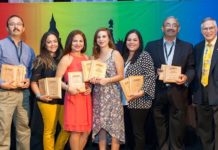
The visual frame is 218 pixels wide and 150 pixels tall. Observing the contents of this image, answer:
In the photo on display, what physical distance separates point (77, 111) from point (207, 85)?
1.75 meters

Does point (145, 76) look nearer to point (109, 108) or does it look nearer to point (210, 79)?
point (109, 108)

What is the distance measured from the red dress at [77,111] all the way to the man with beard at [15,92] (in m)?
0.66

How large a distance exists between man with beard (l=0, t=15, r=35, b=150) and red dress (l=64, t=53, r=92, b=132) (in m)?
0.66

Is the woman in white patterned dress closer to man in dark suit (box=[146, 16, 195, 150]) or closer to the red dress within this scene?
the red dress

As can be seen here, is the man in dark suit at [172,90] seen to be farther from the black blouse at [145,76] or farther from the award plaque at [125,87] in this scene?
the award plaque at [125,87]

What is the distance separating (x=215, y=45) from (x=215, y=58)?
185 millimetres

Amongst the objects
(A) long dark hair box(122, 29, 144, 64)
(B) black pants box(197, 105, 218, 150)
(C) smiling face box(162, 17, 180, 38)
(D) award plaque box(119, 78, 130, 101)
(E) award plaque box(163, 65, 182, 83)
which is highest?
(C) smiling face box(162, 17, 180, 38)

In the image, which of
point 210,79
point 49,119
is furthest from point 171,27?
point 49,119

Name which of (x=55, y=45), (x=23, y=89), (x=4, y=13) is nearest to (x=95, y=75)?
(x=55, y=45)

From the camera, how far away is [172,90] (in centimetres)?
488

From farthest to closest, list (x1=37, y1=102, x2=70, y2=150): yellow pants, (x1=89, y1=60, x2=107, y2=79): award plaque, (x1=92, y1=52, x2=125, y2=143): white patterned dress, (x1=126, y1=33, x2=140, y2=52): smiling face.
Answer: (x1=126, y1=33, x2=140, y2=52): smiling face → (x1=37, y1=102, x2=70, y2=150): yellow pants → (x1=92, y1=52, x2=125, y2=143): white patterned dress → (x1=89, y1=60, x2=107, y2=79): award plaque

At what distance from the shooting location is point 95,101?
477 cm

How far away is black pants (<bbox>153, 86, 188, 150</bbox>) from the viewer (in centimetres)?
490

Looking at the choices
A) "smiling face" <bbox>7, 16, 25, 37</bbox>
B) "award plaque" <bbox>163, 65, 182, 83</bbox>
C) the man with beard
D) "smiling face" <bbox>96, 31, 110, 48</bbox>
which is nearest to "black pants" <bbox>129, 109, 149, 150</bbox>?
"award plaque" <bbox>163, 65, 182, 83</bbox>
